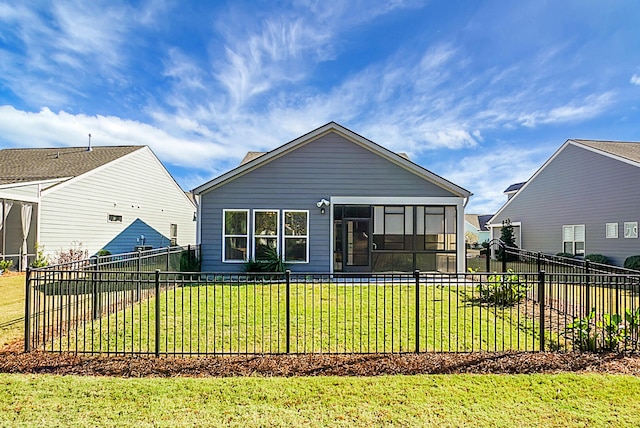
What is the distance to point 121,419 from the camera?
3.41 metres

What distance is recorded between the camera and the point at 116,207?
18.4 m

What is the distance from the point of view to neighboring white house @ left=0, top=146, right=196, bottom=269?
14.5m

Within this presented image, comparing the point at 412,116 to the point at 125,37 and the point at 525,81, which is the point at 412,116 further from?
Answer: the point at 125,37

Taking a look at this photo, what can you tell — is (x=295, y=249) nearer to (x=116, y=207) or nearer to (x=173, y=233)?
(x=116, y=207)

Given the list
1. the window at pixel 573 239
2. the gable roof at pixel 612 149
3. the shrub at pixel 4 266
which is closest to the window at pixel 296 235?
the shrub at pixel 4 266

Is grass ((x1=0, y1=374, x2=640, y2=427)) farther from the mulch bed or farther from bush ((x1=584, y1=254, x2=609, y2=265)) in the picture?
bush ((x1=584, y1=254, x2=609, y2=265))

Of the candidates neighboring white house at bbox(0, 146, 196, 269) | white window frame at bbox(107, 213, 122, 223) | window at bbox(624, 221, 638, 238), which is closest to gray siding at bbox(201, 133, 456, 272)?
neighboring white house at bbox(0, 146, 196, 269)

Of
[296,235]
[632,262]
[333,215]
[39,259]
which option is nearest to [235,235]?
[296,235]

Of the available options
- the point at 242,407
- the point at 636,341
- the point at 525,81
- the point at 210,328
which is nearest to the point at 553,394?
the point at 636,341

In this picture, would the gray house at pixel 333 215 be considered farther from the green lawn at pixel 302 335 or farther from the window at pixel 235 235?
the green lawn at pixel 302 335

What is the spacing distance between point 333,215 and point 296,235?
146 centimetres

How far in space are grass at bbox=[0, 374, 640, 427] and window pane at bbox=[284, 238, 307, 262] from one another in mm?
8532

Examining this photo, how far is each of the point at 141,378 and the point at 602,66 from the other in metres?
18.8

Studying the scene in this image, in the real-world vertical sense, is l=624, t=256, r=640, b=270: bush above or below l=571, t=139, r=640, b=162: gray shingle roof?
below
